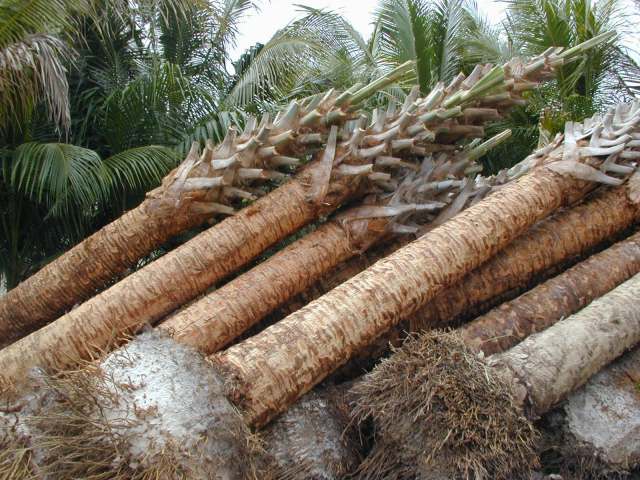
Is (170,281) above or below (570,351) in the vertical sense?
above

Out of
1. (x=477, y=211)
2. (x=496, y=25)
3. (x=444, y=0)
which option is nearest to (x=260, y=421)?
(x=477, y=211)

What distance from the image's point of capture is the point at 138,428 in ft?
7.74

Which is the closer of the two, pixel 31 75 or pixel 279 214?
pixel 279 214

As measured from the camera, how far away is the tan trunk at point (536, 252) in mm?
3650

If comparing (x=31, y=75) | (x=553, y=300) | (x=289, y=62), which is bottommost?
(x=553, y=300)

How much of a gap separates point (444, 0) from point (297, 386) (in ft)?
29.6

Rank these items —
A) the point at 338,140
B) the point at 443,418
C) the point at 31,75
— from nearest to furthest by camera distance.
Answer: the point at 443,418 < the point at 338,140 < the point at 31,75

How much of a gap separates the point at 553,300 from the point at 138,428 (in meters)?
2.33

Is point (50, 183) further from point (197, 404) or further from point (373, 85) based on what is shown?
point (197, 404)

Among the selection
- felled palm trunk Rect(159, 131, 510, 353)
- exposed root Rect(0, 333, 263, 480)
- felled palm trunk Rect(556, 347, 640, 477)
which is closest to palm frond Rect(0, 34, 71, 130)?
felled palm trunk Rect(159, 131, 510, 353)

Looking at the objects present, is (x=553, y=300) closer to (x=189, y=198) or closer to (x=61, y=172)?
(x=189, y=198)

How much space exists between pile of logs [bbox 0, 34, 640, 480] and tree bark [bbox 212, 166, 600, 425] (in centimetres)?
1

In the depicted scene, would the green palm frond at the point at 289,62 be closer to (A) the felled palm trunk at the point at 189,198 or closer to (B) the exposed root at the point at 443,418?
(A) the felled palm trunk at the point at 189,198

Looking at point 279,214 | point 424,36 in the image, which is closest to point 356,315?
point 279,214
